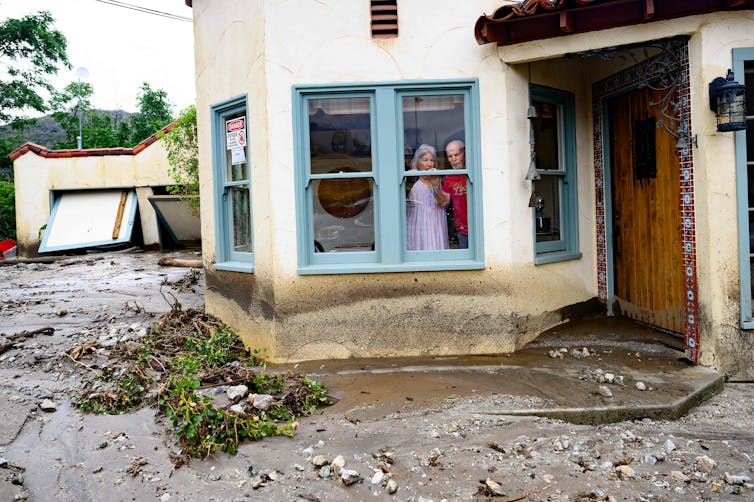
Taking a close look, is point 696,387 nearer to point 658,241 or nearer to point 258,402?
point 658,241

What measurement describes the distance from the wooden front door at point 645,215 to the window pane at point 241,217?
4037 mm

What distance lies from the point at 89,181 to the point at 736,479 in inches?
645

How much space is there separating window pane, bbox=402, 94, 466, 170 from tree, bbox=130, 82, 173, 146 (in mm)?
23838

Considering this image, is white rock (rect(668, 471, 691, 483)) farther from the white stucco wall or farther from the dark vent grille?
the white stucco wall

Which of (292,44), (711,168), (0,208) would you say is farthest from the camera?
(0,208)

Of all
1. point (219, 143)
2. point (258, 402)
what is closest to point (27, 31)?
point (219, 143)

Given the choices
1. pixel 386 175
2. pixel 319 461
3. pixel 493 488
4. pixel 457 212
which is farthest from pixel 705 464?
pixel 386 175

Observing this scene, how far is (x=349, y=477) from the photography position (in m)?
3.69

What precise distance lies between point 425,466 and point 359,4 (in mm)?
4335

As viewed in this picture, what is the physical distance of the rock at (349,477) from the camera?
145 inches

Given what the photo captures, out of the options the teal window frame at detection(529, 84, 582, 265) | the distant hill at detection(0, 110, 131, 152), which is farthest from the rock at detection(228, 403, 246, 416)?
the distant hill at detection(0, 110, 131, 152)

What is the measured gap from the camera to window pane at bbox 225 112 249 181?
21.4ft

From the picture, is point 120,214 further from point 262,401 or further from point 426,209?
point 262,401

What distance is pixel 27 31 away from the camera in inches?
810
